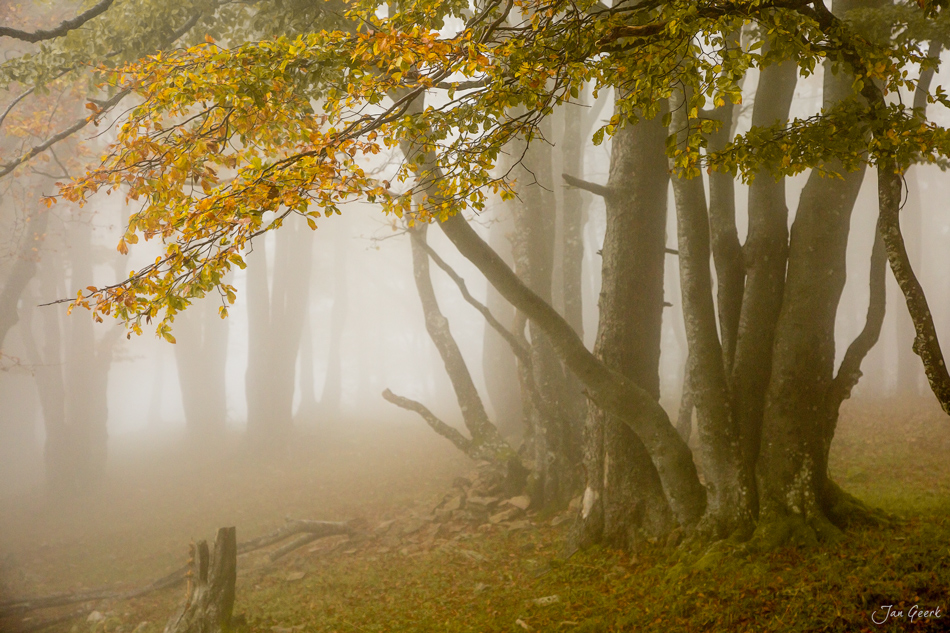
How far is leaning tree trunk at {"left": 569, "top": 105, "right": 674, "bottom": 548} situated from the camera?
253 inches

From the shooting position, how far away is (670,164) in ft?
22.7

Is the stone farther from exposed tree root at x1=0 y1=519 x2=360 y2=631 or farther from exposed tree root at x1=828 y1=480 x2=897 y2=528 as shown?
exposed tree root at x1=828 y1=480 x2=897 y2=528

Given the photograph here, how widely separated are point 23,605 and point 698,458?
10960 mm

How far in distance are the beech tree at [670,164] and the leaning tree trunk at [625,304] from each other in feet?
0.50

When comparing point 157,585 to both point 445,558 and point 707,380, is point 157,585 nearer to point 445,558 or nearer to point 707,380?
point 445,558

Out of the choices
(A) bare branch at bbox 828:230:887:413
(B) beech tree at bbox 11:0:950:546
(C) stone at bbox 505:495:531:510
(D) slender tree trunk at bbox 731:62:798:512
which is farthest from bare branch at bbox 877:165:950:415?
(C) stone at bbox 505:495:531:510

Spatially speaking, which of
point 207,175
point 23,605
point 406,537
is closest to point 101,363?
point 23,605

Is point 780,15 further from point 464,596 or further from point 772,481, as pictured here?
point 464,596

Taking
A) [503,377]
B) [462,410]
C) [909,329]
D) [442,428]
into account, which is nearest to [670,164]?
[462,410]

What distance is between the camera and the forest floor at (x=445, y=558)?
13.9ft

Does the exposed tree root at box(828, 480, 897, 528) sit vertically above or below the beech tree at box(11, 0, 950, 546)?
below

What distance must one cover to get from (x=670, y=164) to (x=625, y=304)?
1.91 m

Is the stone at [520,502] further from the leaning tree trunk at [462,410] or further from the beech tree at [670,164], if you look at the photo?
the beech tree at [670,164]

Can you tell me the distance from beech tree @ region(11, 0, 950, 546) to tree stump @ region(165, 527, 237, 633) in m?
3.41
